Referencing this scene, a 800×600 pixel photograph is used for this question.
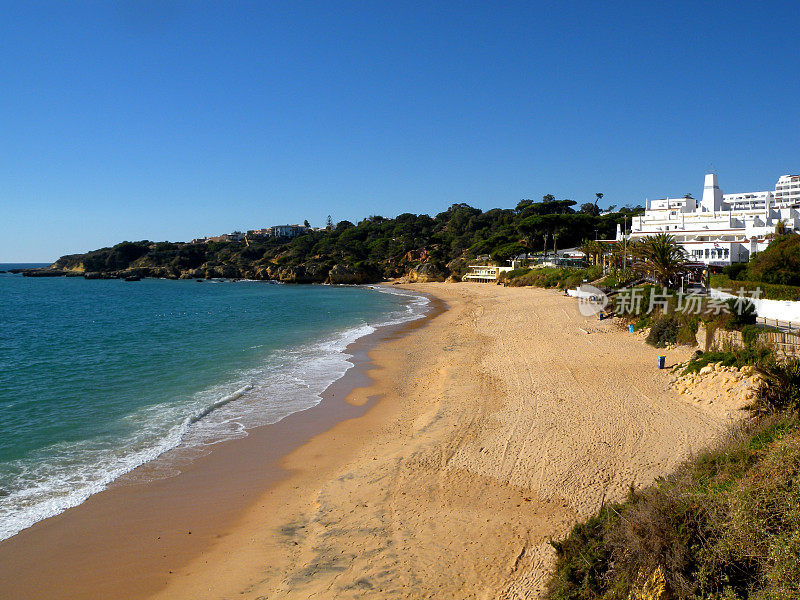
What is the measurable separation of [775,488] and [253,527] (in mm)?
7424

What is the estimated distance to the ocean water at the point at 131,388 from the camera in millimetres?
10688

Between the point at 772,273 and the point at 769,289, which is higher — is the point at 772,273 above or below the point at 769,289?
above

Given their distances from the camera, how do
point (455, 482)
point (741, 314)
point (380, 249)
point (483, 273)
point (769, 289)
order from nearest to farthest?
point (455, 482) → point (741, 314) → point (769, 289) → point (483, 273) → point (380, 249)

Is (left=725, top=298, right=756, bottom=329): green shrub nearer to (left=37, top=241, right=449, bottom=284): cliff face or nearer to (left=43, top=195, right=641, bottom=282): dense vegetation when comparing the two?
(left=43, top=195, right=641, bottom=282): dense vegetation

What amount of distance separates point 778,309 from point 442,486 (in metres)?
17.5

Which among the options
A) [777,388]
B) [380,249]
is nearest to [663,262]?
[777,388]

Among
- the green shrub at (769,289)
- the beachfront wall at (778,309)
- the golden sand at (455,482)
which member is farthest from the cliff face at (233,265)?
the golden sand at (455,482)

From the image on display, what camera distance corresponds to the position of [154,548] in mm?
7934

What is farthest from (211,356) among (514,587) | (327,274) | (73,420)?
(327,274)

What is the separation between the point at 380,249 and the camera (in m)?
96.6

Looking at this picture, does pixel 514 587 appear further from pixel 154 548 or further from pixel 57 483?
pixel 57 483

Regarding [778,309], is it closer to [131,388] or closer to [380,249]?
[131,388]

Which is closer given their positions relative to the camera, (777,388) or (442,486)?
(442,486)

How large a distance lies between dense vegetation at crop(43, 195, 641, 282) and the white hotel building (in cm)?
1670
